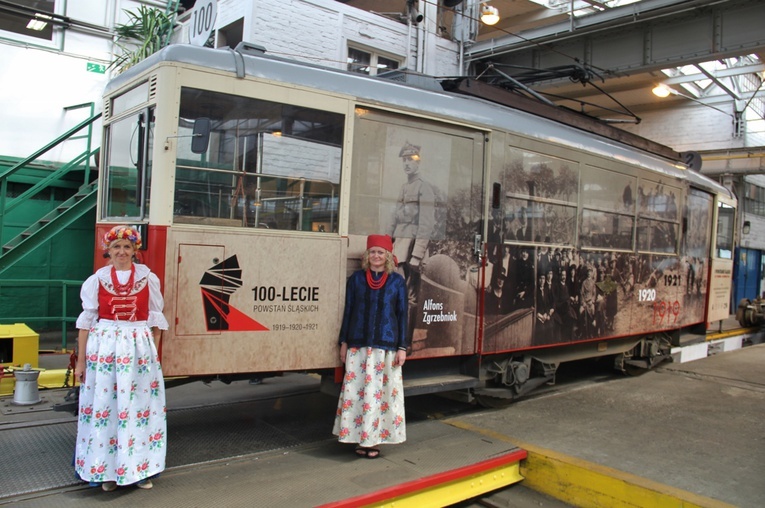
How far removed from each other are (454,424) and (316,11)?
310 inches

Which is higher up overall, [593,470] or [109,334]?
[109,334]

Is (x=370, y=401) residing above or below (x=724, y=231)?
below

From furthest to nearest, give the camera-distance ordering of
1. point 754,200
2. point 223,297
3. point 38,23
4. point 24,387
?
point 754,200
point 38,23
point 24,387
point 223,297

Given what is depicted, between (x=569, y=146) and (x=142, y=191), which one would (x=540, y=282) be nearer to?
(x=569, y=146)

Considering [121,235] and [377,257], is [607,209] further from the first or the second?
[121,235]

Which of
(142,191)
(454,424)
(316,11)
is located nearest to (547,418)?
(454,424)

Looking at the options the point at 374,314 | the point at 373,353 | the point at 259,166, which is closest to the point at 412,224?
the point at 374,314

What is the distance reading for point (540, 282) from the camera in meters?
6.55

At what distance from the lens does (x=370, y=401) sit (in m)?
4.67

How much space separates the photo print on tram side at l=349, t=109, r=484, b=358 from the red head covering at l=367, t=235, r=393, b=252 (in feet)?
0.92

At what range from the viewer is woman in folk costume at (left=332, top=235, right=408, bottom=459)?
4.70 metres

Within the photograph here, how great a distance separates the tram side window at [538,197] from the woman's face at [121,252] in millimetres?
3517

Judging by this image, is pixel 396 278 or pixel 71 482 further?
pixel 396 278

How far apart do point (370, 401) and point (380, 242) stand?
1191 mm
